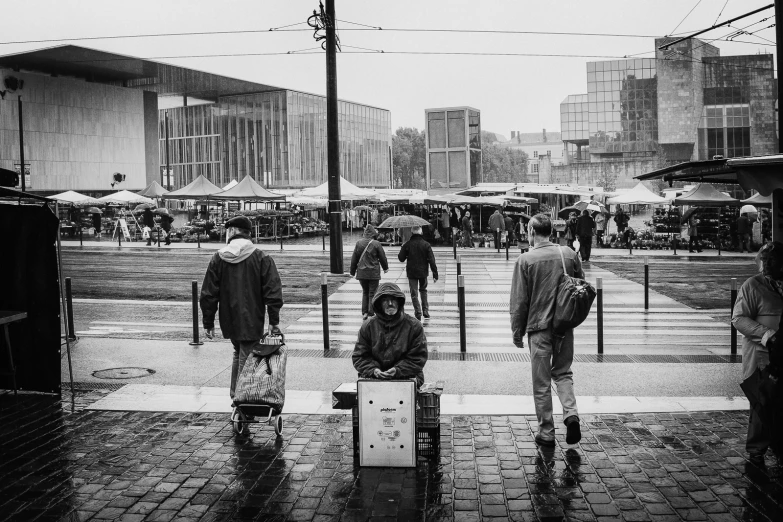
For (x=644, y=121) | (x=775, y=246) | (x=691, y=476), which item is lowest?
(x=691, y=476)

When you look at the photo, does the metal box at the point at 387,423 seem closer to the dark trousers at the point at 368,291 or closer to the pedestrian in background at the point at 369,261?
the pedestrian in background at the point at 369,261

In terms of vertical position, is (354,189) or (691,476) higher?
(354,189)

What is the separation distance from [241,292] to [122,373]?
11.4ft

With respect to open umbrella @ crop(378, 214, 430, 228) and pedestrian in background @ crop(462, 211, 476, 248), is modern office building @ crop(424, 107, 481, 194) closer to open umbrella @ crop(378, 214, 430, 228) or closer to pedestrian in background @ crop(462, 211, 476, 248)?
pedestrian in background @ crop(462, 211, 476, 248)

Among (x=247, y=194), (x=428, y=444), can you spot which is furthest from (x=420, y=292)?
(x=247, y=194)

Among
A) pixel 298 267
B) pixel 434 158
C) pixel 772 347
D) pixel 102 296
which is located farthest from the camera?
pixel 434 158

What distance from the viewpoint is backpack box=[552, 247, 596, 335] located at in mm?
6805

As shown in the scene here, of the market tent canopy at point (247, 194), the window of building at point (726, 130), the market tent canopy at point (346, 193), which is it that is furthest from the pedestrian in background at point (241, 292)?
the window of building at point (726, 130)

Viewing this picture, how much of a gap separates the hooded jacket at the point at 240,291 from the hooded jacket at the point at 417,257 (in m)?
7.37

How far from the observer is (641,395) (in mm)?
9062

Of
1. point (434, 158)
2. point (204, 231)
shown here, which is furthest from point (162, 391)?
point (434, 158)

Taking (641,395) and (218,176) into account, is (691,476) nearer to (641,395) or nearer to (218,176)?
(641,395)

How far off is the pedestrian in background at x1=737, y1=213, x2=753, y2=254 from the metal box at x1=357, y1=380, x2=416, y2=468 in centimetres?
3089

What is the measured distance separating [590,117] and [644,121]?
26.5 ft
